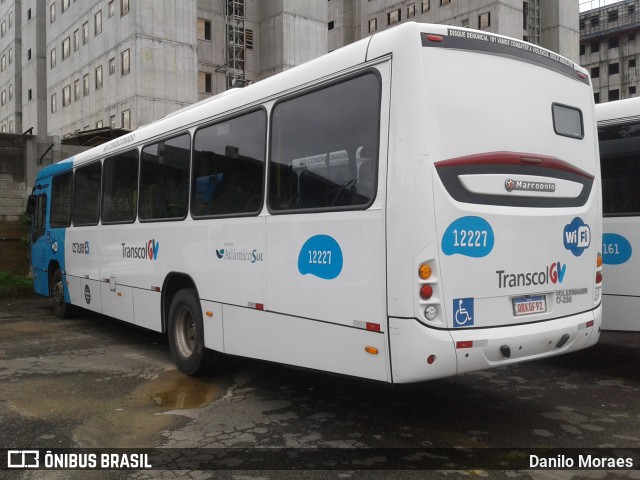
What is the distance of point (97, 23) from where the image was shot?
4628 cm

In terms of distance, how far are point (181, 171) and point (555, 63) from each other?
4289 mm

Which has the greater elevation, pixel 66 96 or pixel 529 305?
pixel 66 96

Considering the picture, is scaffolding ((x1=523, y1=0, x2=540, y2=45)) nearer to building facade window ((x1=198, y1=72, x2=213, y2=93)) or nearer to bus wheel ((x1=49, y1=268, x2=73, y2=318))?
building facade window ((x1=198, y1=72, x2=213, y2=93))

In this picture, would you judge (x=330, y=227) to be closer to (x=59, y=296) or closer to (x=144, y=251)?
(x=144, y=251)

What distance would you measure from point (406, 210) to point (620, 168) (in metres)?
3.84

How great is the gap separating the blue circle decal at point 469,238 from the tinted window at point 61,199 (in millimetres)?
8462

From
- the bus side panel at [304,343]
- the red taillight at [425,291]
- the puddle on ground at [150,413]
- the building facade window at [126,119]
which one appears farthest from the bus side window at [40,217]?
the building facade window at [126,119]

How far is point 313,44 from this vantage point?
161 ft

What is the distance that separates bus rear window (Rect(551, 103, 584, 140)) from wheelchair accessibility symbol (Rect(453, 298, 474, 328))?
184cm

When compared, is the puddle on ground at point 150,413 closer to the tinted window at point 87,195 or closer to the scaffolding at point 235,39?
the tinted window at point 87,195

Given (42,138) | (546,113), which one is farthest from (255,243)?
(42,138)

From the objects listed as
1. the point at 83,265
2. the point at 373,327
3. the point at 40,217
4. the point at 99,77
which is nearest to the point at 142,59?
the point at 99,77

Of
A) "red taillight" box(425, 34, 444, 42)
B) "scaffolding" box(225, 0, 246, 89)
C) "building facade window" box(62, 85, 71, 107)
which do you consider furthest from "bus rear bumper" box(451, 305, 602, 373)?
"building facade window" box(62, 85, 71, 107)

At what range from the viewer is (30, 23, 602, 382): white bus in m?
4.80
